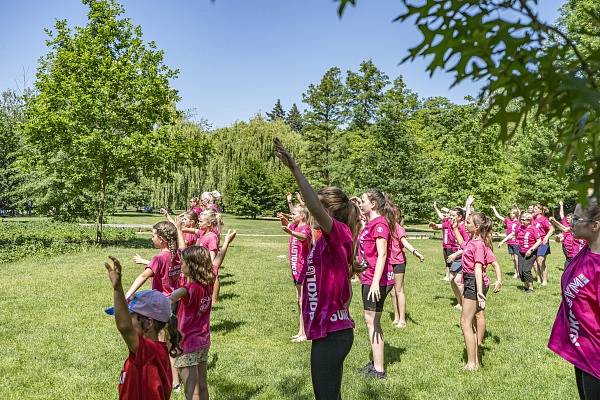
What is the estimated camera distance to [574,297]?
3.57 metres

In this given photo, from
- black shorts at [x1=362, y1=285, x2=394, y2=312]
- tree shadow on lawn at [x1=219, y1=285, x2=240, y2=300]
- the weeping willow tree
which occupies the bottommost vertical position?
tree shadow on lawn at [x1=219, y1=285, x2=240, y2=300]

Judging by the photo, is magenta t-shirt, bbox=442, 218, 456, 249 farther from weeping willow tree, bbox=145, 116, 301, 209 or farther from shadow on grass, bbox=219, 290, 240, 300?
weeping willow tree, bbox=145, 116, 301, 209

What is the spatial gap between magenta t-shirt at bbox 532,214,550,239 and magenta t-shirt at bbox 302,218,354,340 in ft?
36.5

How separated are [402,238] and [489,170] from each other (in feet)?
81.8

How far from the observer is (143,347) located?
319cm

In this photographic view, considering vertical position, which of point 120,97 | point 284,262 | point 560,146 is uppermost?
point 120,97

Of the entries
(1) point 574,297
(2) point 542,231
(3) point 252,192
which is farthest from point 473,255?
(3) point 252,192

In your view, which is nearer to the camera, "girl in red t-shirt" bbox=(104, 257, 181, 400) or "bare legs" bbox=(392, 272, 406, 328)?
"girl in red t-shirt" bbox=(104, 257, 181, 400)

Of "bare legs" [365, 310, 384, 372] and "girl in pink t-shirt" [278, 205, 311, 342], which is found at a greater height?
"girl in pink t-shirt" [278, 205, 311, 342]

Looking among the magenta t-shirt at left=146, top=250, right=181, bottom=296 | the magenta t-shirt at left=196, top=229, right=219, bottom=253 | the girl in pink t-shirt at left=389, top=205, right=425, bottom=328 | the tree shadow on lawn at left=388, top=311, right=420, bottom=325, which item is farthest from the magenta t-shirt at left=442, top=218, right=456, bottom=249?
the magenta t-shirt at left=146, top=250, right=181, bottom=296

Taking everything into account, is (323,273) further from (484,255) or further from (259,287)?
(259,287)

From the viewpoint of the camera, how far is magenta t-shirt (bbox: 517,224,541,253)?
43.5 feet

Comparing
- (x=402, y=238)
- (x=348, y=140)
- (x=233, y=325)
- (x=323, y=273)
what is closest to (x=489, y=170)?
(x=348, y=140)

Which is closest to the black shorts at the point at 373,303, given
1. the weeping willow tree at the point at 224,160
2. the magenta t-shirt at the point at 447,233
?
the magenta t-shirt at the point at 447,233
